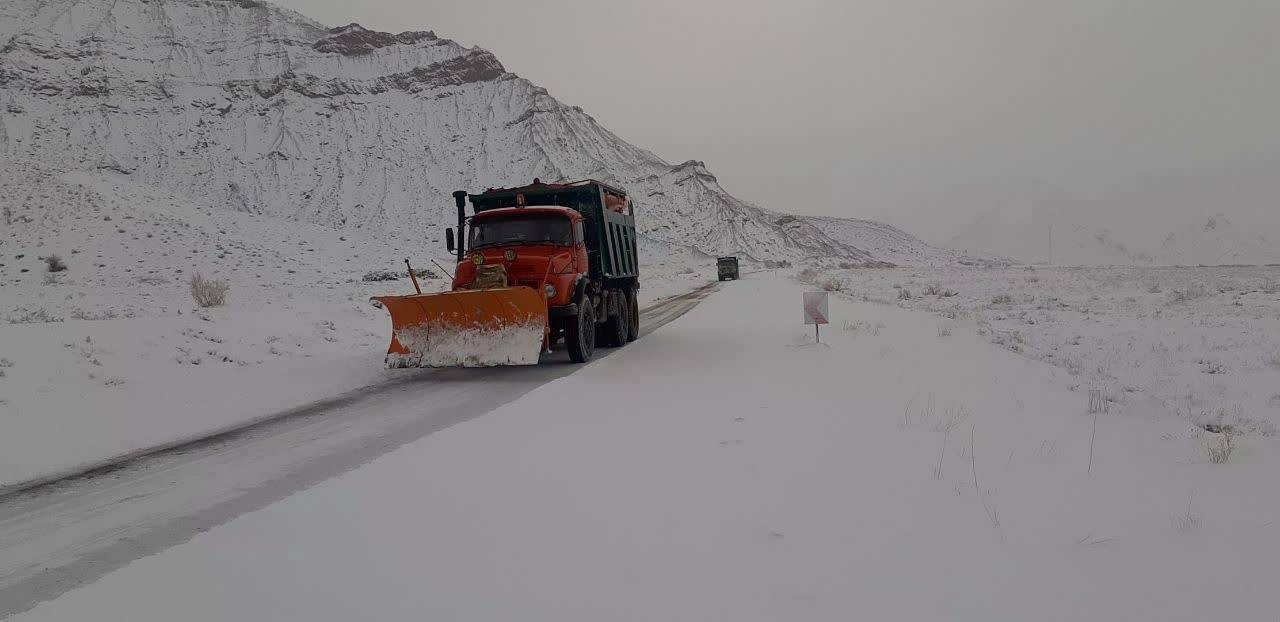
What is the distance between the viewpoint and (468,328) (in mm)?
9133

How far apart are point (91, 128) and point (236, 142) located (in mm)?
13876

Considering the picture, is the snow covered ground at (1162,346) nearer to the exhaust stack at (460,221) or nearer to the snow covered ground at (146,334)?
the exhaust stack at (460,221)

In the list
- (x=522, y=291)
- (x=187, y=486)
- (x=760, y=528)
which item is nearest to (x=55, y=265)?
(x=522, y=291)

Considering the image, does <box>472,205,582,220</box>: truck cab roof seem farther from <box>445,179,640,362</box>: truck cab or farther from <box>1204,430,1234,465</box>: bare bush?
<box>1204,430,1234,465</box>: bare bush

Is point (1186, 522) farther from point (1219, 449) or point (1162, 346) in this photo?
point (1162, 346)

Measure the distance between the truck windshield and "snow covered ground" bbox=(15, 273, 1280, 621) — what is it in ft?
16.1

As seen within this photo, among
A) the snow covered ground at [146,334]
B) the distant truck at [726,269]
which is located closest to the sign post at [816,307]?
the snow covered ground at [146,334]

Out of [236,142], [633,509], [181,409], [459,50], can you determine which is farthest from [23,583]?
[459,50]

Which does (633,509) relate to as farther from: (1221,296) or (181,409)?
(1221,296)

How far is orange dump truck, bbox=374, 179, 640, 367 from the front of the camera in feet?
29.4

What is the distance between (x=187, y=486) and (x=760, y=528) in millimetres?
4014

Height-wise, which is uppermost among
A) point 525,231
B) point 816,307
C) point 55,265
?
point 525,231

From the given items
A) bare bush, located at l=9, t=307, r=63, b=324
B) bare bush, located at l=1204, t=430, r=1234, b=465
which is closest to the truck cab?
bare bush, located at l=9, t=307, r=63, b=324

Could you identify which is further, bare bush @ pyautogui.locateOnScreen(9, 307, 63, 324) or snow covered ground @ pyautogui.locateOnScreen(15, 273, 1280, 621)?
bare bush @ pyautogui.locateOnScreen(9, 307, 63, 324)
